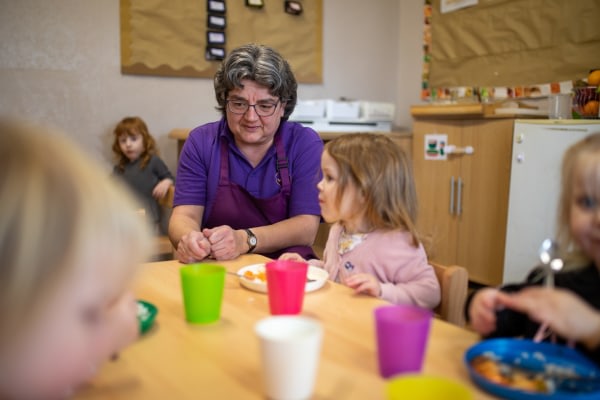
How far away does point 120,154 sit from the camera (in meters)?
3.30

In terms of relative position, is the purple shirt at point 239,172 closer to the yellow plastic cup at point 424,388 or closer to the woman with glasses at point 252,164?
the woman with glasses at point 252,164

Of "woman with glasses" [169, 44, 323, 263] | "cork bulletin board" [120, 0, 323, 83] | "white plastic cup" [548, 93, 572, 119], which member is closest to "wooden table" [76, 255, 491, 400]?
"woman with glasses" [169, 44, 323, 263]

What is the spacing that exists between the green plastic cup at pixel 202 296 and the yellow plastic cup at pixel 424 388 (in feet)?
1.48

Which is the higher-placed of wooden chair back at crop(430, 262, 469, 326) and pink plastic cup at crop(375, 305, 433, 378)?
pink plastic cup at crop(375, 305, 433, 378)

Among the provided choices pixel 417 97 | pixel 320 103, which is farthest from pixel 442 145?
Answer: pixel 417 97

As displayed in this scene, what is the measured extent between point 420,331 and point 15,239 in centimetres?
51

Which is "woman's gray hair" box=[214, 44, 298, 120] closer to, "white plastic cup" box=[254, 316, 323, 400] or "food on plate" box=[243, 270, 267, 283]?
"food on plate" box=[243, 270, 267, 283]

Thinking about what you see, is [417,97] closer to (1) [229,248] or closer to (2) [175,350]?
(1) [229,248]

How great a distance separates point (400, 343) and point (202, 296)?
389 mm

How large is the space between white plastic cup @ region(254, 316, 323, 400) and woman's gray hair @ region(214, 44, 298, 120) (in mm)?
1197

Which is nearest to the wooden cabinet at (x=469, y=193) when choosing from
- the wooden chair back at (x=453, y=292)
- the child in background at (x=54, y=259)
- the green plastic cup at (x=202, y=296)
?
the wooden chair back at (x=453, y=292)

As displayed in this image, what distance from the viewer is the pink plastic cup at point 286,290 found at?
3.18ft

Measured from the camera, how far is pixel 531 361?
0.79 m

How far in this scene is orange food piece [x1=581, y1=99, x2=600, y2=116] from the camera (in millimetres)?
2588
